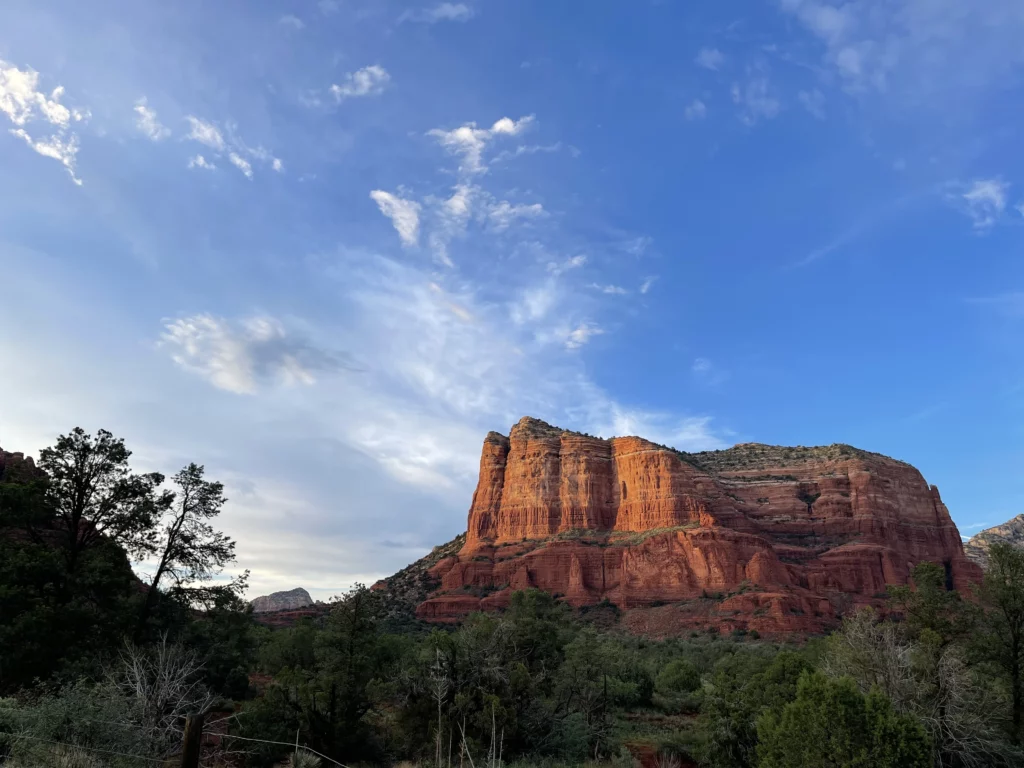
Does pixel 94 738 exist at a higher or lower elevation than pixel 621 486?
lower

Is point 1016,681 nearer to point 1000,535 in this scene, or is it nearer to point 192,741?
point 192,741

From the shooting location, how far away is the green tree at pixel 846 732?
46.8 feet

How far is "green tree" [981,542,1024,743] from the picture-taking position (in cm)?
2030

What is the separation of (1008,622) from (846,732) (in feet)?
35.2

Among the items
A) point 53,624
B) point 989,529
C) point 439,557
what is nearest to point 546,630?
point 53,624

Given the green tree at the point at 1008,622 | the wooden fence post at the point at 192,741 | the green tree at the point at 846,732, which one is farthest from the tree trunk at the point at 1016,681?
the wooden fence post at the point at 192,741

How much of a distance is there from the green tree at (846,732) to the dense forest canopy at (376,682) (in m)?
0.04

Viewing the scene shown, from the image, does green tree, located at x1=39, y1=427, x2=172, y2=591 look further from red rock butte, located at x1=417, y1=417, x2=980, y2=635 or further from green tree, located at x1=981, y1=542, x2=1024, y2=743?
red rock butte, located at x1=417, y1=417, x2=980, y2=635

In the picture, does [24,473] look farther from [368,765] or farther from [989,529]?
[989,529]

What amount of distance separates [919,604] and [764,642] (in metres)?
52.3

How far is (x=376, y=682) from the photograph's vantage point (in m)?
21.4

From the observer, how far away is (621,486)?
116 m

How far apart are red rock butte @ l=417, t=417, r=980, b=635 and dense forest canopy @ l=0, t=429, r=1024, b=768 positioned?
202ft

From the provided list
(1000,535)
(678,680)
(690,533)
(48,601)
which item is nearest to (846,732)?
(48,601)
